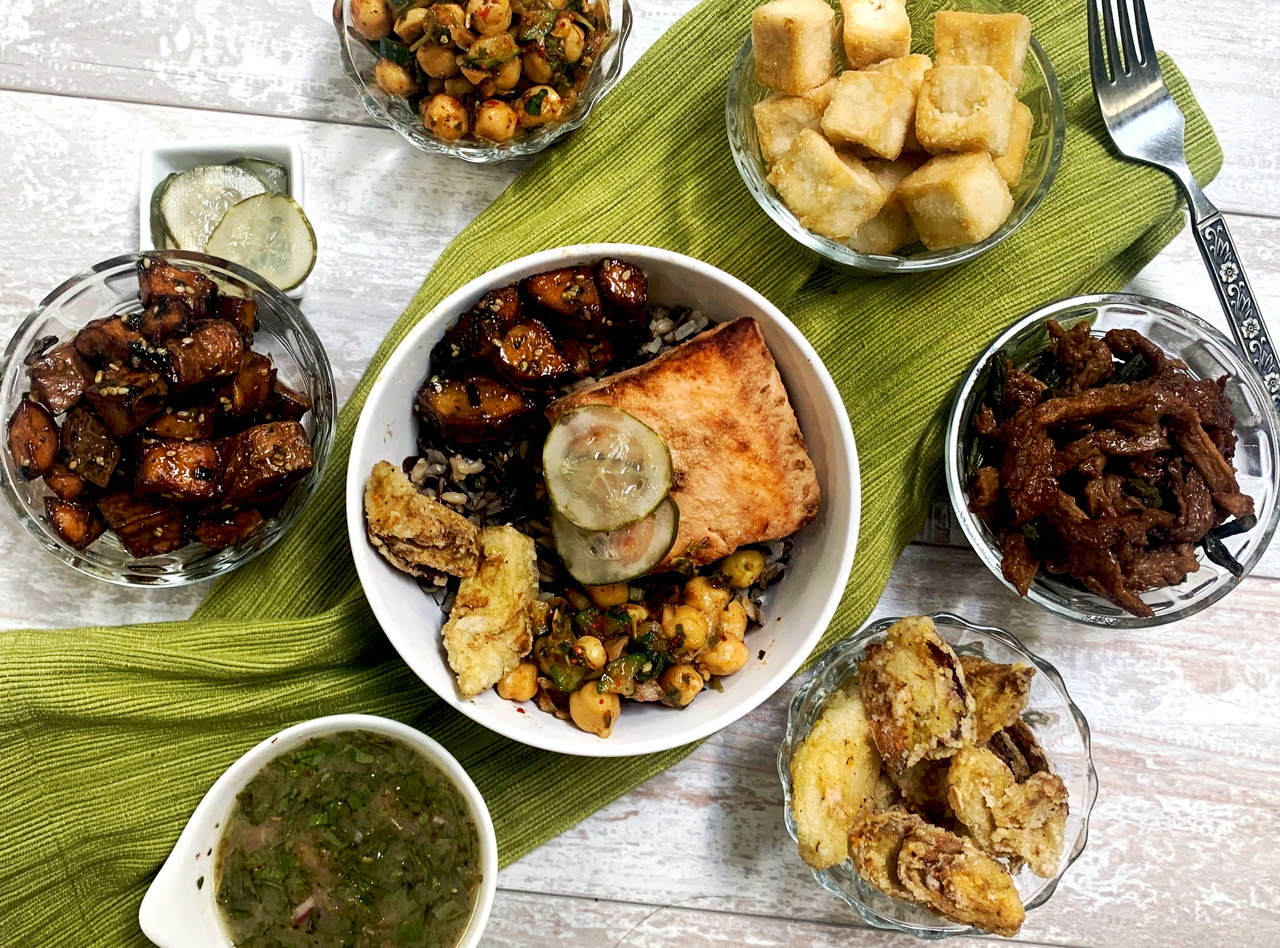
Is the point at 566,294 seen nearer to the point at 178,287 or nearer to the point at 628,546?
the point at 628,546

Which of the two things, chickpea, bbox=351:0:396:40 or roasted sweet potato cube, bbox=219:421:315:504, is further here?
chickpea, bbox=351:0:396:40

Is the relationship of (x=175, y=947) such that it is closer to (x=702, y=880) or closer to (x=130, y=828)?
(x=130, y=828)

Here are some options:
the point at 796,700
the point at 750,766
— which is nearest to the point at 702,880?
the point at 750,766

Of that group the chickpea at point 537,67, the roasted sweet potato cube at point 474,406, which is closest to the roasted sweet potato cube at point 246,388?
the roasted sweet potato cube at point 474,406

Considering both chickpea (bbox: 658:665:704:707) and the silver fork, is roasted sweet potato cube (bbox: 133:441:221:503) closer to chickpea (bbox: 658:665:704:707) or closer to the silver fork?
chickpea (bbox: 658:665:704:707)

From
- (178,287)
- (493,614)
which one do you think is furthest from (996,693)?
(178,287)

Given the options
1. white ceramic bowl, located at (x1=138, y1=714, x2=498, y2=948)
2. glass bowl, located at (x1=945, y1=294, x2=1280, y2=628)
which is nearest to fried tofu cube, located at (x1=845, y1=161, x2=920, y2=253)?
glass bowl, located at (x1=945, y1=294, x2=1280, y2=628)

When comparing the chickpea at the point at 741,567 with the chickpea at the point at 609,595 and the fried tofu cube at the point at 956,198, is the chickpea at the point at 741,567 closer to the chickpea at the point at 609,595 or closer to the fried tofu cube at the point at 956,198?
the chickpea at the point at 609,595
